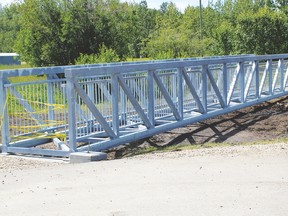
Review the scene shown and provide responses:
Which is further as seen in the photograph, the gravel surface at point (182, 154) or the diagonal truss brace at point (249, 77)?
the diagonal truss brace at point (249, 77)

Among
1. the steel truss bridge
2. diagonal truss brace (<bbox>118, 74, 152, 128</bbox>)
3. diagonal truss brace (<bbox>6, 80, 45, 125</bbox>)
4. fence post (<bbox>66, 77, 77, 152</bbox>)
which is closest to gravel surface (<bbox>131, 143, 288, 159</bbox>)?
fence post (<bbox>66, 77, 77, 152</bbox>)

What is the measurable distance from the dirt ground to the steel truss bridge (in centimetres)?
41

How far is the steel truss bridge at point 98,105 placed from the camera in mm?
10938

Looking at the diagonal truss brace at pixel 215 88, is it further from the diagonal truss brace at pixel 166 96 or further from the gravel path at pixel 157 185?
the gravel path at pixel 157 185

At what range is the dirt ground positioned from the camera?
43.9 ft

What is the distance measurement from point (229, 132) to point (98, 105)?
418cm

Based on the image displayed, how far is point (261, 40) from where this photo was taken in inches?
1580

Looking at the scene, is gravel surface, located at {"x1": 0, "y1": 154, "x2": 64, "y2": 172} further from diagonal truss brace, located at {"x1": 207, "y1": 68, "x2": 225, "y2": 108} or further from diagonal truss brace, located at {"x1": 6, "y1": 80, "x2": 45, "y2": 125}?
diagonal truss brace, located at {"x1": 207, "y1": 68, "x2": 225, "y2": 108}

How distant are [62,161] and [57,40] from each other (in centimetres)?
2007

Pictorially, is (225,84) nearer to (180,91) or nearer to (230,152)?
(180,91)

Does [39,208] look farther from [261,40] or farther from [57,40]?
[261,40]

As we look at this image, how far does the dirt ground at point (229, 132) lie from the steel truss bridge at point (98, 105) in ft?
1.36

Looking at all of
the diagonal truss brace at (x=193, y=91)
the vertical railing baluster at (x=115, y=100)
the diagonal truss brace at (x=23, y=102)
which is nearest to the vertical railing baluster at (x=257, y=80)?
the diagonal truss brace at (x=193, y=91)

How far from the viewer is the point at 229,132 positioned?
48.3 ft
